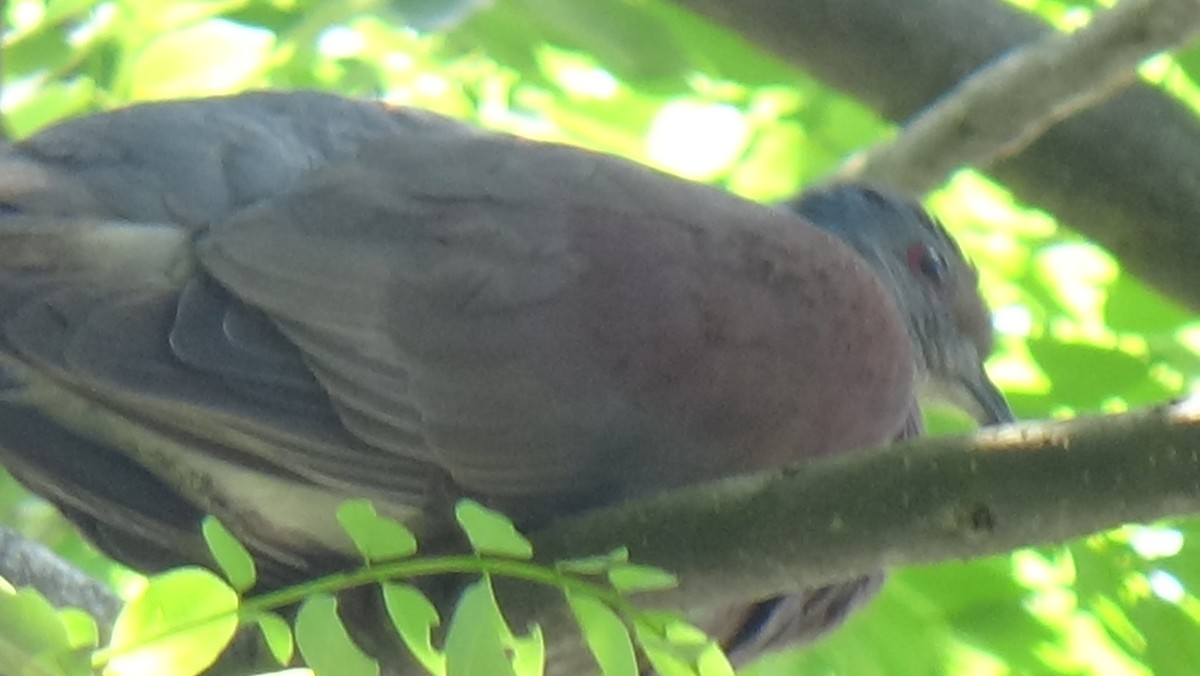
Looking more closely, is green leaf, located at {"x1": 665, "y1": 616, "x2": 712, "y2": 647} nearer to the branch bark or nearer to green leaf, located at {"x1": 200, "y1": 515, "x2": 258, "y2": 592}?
green leaf, located at {"x1": 200, "y1": 515, "x2": 258, "y2": 592}

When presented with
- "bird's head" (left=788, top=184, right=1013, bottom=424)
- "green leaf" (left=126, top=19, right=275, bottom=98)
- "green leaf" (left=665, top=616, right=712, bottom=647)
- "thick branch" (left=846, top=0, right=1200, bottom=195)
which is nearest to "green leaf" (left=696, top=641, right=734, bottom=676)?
"green leaf" (left=665, top=616, right=712, bottom=647)

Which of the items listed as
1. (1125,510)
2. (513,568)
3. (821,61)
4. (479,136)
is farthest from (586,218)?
(821,61)

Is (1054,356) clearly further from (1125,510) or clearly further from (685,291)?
(1125,510)

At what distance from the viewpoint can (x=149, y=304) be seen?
199 centimetres

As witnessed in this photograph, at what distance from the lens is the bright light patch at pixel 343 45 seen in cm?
289

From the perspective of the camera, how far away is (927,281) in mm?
3057

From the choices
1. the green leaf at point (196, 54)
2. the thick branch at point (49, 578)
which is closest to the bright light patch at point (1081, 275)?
the green leaf at point (196, 54)

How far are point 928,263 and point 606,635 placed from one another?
5.29ft

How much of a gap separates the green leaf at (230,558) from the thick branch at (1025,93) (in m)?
1.48

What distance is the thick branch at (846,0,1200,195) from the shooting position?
97.1 inches

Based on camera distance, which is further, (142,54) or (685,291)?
(142,54)

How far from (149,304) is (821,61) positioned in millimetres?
1427

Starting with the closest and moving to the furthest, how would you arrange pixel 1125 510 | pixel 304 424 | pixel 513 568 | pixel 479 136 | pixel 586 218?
1. pixel 1125 510
2. pixel 513 568
3. pixel 304 424
4. pixel 586 218
5. pixel 479 136

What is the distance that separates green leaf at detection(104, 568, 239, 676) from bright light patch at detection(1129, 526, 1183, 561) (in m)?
1.39
